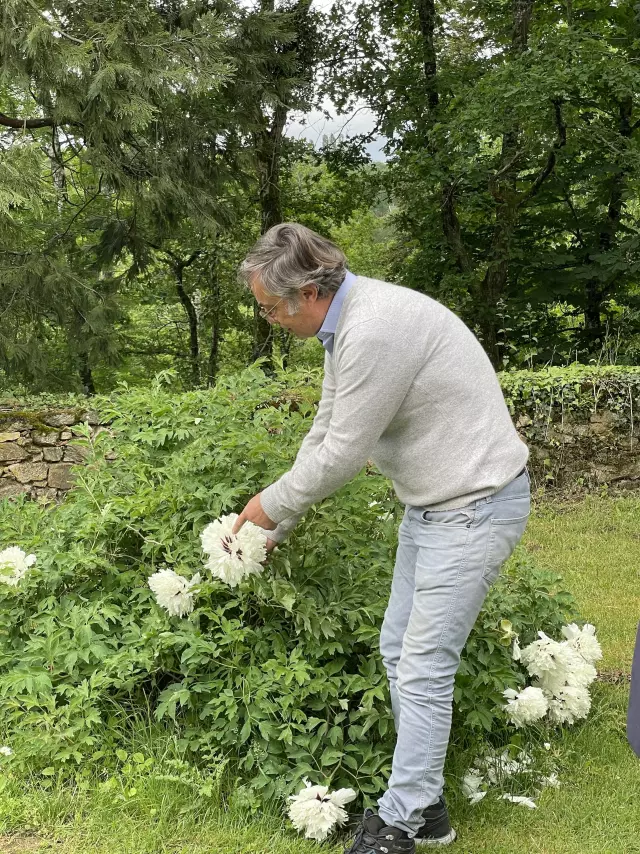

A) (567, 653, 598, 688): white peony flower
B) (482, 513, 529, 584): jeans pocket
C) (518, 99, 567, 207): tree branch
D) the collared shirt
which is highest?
(518, 99, 567, 207): tree branch

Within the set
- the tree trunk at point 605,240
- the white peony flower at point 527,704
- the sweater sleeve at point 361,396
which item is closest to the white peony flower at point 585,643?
the white peony flower at point 527,704

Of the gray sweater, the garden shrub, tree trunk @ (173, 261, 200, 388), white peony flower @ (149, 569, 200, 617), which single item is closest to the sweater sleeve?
the gray sweater

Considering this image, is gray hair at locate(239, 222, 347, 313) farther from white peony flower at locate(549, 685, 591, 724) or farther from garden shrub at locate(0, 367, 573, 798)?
white peony flower at locate(549, 685, 591, 724)

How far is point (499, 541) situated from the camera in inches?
88.8

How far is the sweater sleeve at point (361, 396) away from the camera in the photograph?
6.78ft

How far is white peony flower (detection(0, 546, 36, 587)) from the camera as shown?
3229 millimetres

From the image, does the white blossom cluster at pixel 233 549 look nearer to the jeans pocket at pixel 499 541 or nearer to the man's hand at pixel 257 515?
the man's hand at pixel 257 515

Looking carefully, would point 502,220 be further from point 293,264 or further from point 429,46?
point 293,264

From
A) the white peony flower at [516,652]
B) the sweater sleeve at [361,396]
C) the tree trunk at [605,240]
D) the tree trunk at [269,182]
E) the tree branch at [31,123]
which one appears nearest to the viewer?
the sweater sleeve at [361,396]

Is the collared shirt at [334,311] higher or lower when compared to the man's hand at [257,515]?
higher

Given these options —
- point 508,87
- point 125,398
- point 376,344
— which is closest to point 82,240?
point 508,87

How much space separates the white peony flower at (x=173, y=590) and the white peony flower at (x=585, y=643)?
5.41 feet

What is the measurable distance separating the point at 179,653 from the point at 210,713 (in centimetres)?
29

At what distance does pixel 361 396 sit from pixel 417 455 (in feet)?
0.91
